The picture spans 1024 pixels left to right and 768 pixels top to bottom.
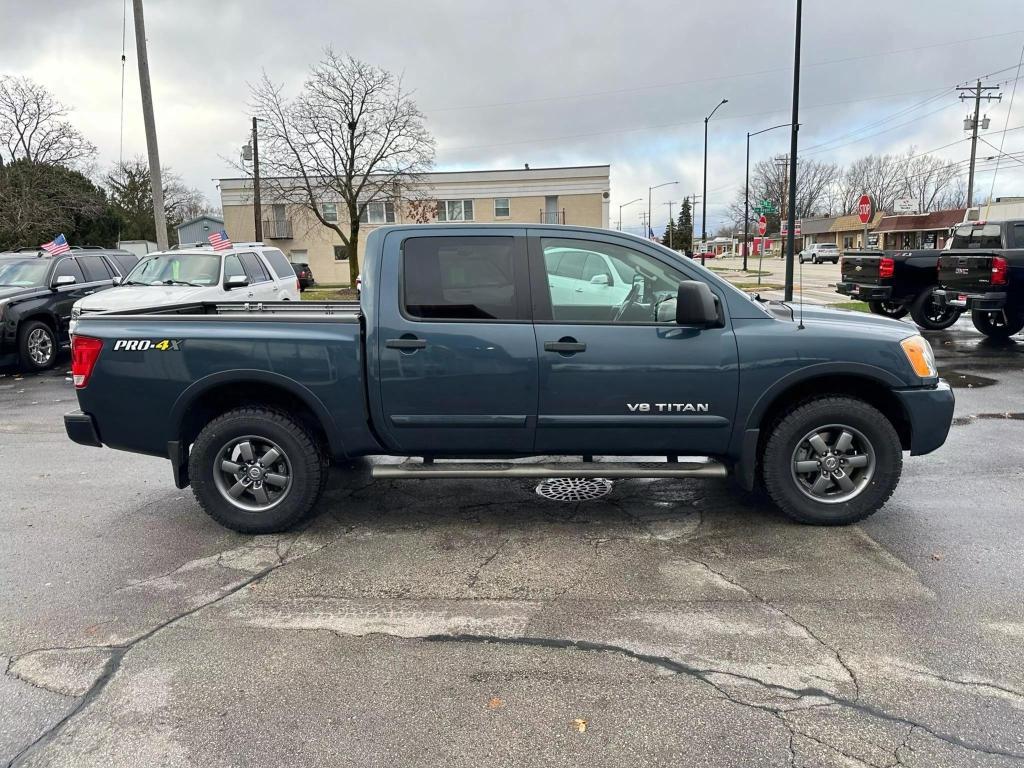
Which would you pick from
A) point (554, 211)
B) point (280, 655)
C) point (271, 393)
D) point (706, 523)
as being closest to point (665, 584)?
point (706, 523)

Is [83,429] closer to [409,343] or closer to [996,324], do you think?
[409,343]

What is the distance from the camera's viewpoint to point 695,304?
13.4 feet

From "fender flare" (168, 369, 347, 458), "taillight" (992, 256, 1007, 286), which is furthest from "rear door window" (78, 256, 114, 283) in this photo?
"taillight" (992, 256, 1007, 286)

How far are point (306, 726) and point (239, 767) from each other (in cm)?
28

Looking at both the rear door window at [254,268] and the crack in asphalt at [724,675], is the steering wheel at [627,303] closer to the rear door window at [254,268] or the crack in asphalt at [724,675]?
the crack in asphalt at [724,675]

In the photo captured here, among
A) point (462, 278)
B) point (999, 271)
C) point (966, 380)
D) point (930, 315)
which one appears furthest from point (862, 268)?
point (462, 278)

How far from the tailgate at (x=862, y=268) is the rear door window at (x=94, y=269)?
1496 centimetres

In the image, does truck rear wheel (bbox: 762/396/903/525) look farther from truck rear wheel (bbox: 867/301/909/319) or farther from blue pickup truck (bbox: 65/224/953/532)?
truck rear wheel (bbox: 867/301/909/319)

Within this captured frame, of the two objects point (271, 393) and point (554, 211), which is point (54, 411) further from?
point (554, 211)

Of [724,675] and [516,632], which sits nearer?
[724,675]

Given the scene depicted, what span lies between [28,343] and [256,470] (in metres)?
9.12

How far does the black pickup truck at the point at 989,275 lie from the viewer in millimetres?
11508

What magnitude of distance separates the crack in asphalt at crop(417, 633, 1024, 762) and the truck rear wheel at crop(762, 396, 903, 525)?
68.9 inches

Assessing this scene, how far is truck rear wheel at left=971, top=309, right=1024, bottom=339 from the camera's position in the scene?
12664 millimetres
